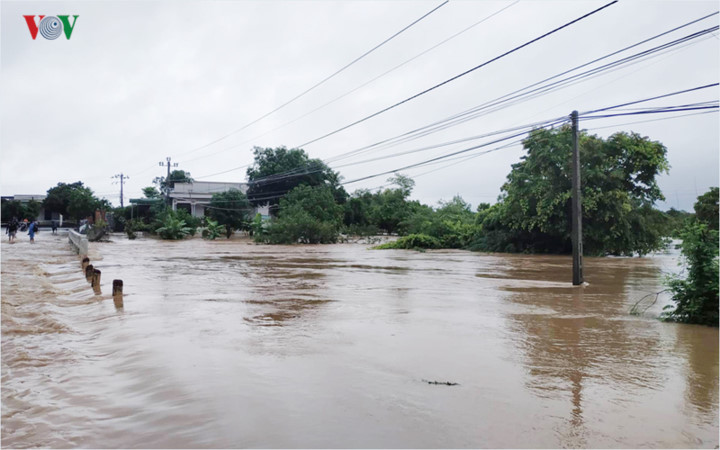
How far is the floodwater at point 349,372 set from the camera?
477 cm

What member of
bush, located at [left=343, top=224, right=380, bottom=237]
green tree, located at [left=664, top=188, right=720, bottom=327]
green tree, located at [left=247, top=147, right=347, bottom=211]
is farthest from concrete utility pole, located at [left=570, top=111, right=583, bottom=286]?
green tree, located at [left=247, top=147, right=347, bottom=211]

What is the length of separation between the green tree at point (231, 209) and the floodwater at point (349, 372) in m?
41.3

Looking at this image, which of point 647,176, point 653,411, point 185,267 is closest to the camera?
point 653,411

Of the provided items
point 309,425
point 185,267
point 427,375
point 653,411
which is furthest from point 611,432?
point 185,267

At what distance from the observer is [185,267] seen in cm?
2120

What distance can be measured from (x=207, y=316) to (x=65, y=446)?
585 cm

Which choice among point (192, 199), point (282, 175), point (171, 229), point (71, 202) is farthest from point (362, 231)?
point (71, 202)

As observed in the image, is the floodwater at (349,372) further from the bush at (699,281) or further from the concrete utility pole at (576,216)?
the concrete utility pole at (576,216)

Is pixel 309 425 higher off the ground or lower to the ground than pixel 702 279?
lower

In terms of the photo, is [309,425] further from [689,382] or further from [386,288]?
[386,288]

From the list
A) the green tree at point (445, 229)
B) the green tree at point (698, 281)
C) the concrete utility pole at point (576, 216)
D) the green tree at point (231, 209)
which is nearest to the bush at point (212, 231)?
the green tree at point (231, 209)

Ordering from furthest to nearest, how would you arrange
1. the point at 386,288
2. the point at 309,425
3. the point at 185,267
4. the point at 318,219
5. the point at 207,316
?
the point at 318,219
the point at 185,267
the point at 386,288
the point at 207,316
the point at 309,425

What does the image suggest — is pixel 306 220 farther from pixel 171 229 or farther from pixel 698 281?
pixel 698 281

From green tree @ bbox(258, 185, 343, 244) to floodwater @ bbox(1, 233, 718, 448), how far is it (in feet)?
91.3
